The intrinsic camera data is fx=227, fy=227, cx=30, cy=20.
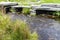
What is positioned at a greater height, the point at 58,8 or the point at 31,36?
the point at 31,36

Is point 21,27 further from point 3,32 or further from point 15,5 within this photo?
point 15,5

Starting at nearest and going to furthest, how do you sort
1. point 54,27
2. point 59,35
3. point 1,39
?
1. point 1,39
2. point 59,35
3. point 54,27

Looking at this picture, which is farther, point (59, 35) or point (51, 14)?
point (51, 14)

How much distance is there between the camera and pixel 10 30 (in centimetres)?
557

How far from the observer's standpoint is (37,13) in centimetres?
1212

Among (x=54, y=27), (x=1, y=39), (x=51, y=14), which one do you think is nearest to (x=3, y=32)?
(x=1, y=39)

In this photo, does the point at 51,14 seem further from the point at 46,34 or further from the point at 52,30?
the point at 46,34

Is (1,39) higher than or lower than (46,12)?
higher

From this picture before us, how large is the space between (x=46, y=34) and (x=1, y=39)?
2.61 metres

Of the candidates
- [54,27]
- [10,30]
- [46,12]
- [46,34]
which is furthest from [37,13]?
[10,30]

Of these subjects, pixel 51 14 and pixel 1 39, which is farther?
pixel 51 14

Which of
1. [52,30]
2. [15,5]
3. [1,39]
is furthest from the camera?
[15,5]

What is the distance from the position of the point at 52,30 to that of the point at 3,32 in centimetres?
313

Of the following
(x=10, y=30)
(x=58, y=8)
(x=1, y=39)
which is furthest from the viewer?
(x=58, y=8)
